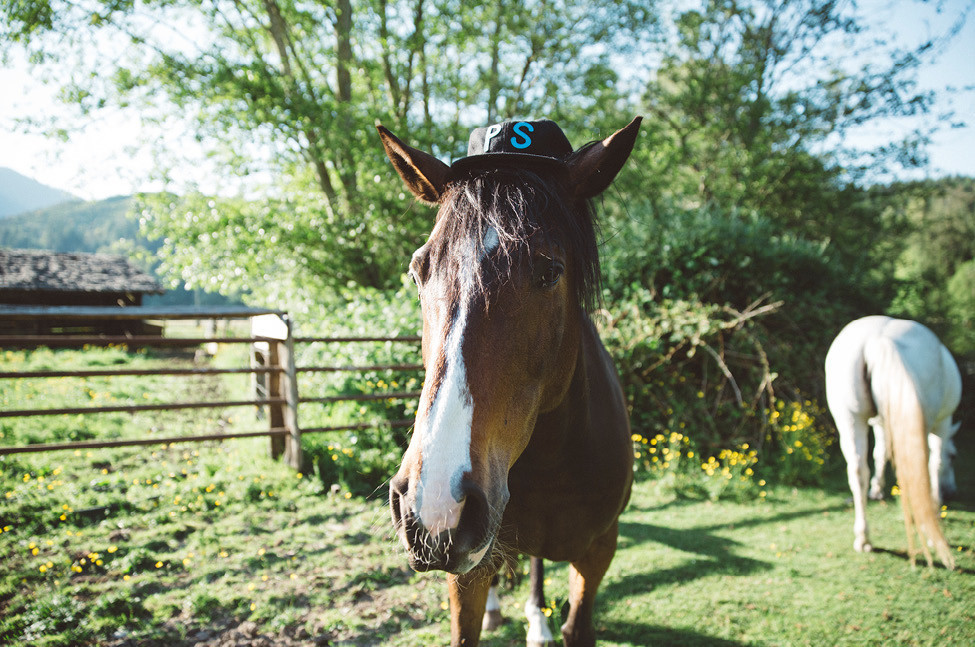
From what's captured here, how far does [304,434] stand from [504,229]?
5.24 metres

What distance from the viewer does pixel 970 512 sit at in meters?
4.58

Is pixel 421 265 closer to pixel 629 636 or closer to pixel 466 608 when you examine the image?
pixel 466 608

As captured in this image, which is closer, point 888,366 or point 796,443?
point 888,366

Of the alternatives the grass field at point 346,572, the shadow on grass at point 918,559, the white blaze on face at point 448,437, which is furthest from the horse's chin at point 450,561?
the shadow on grass at point 918,559

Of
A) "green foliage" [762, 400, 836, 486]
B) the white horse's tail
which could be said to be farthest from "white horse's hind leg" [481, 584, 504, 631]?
"green foliage" [762, 400, 836, 486]

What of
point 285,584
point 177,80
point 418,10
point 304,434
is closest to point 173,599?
point 285,584

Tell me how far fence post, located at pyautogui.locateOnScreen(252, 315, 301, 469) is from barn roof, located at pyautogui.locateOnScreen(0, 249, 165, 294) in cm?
Result: 2634

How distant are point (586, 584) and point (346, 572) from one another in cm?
210

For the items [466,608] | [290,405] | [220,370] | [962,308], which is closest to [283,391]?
[290,405]

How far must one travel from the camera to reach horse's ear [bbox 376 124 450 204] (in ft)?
5.37

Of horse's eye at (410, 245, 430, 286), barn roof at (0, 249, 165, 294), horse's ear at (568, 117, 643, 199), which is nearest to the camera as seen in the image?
horse's eye at (410, 245, 430, 286)

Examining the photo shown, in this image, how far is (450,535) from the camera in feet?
3.08

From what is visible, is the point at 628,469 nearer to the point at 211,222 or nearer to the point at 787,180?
the point at 211,222

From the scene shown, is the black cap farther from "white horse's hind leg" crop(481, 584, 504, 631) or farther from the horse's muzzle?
"white horse's hind leg" crop(481, 584, 504, 631)
